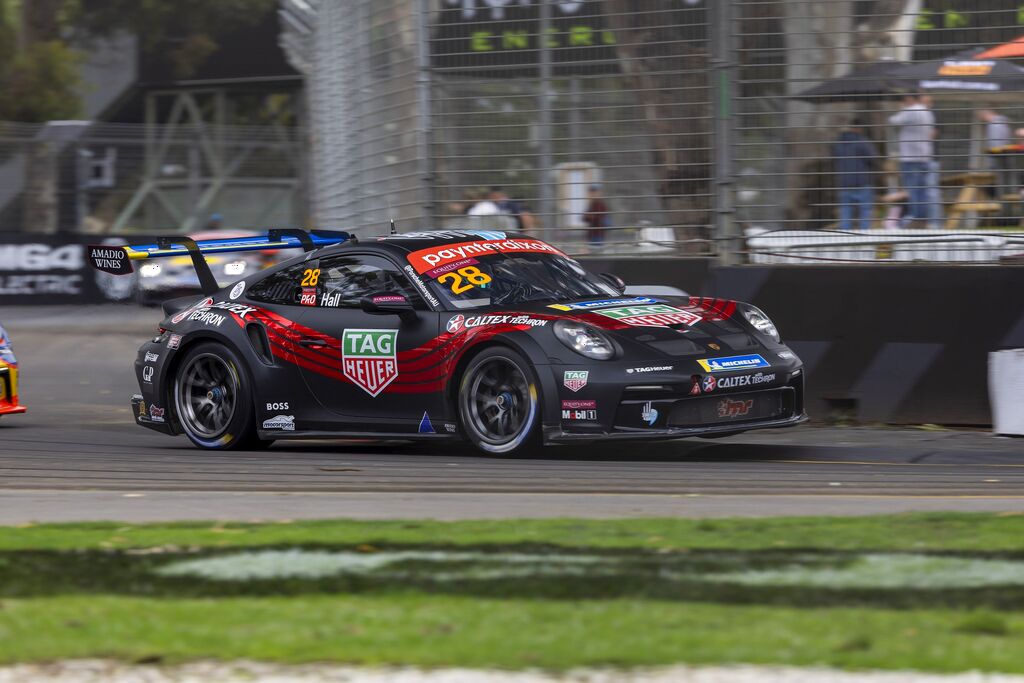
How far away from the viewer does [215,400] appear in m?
10.5

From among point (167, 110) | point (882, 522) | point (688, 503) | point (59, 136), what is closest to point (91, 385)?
point (688, 503)

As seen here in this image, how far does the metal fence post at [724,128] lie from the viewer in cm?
1188

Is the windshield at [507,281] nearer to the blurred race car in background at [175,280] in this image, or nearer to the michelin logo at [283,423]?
the michelin logo at [283,423]

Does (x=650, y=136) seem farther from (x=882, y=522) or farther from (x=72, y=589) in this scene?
(x=72, y=589)

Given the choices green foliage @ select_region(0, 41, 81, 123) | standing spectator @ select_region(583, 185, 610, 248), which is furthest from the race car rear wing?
green foliage @ select_region(0, 41, 81, 123)

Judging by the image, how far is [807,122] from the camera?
1155 centimetres

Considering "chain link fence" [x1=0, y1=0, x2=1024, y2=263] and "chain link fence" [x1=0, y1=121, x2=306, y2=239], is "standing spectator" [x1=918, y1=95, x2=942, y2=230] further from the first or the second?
"chain link fence" [x1=0, y1=121, x2=306, y2=239]

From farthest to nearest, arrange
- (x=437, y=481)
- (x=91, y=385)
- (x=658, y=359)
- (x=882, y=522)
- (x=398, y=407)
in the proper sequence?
(x=91, y=385), (x=398, y=407), (x=658, y=359), (x=437, y=481), (x=882, y=522)

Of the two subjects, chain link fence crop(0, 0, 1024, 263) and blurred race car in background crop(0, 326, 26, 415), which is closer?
chain link fence crop(0, 0, 1024, 263)

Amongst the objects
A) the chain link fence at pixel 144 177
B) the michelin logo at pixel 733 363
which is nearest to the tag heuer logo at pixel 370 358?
the michelin logo at pixel 733 363

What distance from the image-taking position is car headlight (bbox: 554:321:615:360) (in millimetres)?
8891

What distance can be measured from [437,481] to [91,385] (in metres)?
8.52

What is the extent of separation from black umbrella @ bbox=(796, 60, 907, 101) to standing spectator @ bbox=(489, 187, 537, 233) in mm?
2556

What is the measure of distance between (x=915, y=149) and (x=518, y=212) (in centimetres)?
315
